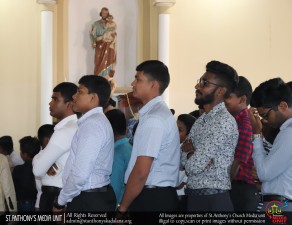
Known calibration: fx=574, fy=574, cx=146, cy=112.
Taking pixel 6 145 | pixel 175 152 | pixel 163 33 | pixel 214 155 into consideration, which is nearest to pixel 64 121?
pixel 175 152

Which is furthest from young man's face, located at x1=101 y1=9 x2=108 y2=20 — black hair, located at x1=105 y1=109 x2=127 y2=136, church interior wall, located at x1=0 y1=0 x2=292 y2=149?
black hair, located at x1=105 y1=109 x2=127 y2=136

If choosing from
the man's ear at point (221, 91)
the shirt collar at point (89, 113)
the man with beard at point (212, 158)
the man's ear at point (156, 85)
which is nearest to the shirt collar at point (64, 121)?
the shirt collar at point (89, 113)

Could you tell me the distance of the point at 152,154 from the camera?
128 inches

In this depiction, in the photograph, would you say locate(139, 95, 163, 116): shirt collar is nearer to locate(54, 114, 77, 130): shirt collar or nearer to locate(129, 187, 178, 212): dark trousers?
locate(129, 187, 178, 212): dark trousers

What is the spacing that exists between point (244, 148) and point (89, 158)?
1034mm

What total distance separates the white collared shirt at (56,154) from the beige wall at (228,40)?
17.8 ft

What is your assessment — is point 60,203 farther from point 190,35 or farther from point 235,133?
point 190,35

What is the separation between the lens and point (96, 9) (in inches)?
379

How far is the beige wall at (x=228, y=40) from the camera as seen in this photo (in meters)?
9.25

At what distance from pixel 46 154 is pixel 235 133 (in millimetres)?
1222

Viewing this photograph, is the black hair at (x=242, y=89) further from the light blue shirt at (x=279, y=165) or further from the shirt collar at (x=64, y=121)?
the shirt collar at (x=64, y=121)

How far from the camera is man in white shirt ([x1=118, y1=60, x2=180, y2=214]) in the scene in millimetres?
3240

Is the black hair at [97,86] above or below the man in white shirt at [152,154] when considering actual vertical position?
above

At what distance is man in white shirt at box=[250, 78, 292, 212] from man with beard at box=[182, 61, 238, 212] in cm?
21
